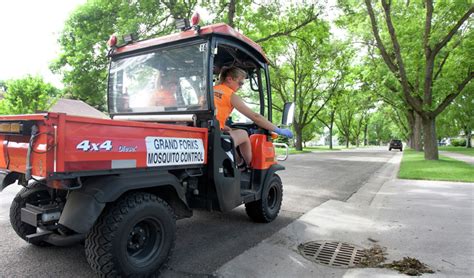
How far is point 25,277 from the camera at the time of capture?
10.1 ft

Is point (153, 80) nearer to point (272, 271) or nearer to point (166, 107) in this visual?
point (166, 107)

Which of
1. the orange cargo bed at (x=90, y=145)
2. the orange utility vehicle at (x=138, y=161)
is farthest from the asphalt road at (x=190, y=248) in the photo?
the orange cargo bed at (x=90, y=145)

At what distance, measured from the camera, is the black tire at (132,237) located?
8.94 ft

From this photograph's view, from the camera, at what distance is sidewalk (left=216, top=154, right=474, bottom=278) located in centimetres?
352

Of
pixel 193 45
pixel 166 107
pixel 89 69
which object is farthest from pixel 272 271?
pixel 89 69

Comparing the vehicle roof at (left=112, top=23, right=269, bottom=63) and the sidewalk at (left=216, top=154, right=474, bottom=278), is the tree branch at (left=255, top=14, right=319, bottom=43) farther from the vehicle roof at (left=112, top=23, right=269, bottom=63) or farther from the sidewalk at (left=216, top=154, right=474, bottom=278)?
the vehicle roof at (left=112, top=23, right=269, bottom=63)

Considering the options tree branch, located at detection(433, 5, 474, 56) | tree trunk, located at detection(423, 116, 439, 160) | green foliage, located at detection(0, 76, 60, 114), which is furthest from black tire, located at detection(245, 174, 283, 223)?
green foliage, located at detection(0, 76, 60, 114)

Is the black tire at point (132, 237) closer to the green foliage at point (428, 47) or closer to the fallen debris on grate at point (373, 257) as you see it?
the fallen debris on grate at point (373, 257)

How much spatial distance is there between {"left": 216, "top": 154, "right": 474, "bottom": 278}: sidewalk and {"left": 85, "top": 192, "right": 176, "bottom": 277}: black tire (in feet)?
2.32

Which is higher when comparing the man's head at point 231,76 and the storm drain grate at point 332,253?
the man's head at point 231,76

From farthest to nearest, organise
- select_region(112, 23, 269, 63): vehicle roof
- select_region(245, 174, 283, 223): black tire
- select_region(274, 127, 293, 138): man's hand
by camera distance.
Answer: select_region(245, 174, 283, 223): black tire < select_region(274, 127, 293, 138): man's hand < select_region(112, 23, 269, 63): vehicle roof

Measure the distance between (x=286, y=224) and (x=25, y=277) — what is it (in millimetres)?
3471

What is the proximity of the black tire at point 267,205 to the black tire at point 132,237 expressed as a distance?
202 cm

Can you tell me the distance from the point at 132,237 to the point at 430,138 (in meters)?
17.6
